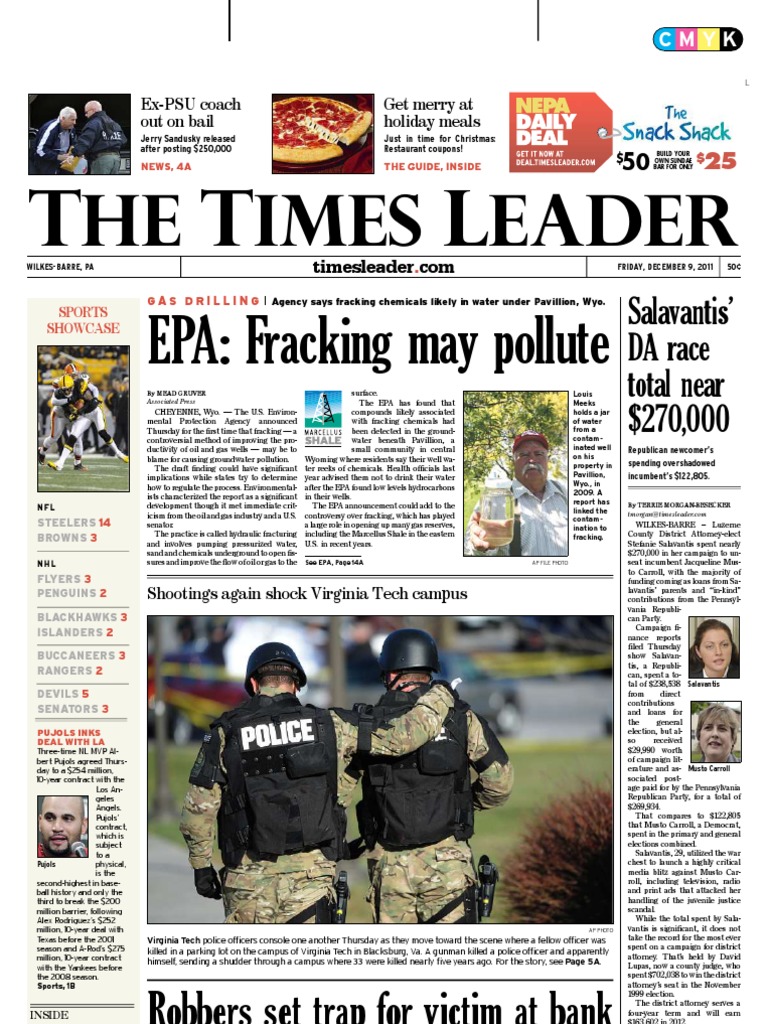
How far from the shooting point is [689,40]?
552cm

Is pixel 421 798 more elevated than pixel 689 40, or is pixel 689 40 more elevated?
pixel 689 40

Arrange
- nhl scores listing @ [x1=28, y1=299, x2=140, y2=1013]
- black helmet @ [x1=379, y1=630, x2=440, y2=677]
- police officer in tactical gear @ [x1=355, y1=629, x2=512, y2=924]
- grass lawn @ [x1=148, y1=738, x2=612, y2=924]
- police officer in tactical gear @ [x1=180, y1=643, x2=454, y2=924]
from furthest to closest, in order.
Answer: grass lawn @ [x1=148, y1=738, x2=612, y2=924] < nhl scores listing @ [x1=28, y1=299, x2=140, y2=1013] < black helmet @ [x1=379, y1=630, x2=440, y2=677] < police officer in tactical gear @ [x1=355, y1=629, x2=512, y2=924] < police officer in tactical gear @ [x1=180, y1=643, x2=454, y2=924]

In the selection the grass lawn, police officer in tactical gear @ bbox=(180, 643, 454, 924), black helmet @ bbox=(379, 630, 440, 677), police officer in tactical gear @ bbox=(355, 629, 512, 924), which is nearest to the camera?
police officer in tactical gear @ bbox=(180, 643, 454, 924)

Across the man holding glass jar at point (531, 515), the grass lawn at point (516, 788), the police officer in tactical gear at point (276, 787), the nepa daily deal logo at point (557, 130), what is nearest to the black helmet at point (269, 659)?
the police officer in tactical gear at point (276, 787)

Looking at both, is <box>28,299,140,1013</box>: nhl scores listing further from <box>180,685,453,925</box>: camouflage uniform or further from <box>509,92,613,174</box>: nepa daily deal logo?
<box>509,92,613,174</box>: nepa daily deal logo

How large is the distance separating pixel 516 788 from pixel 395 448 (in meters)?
5.83

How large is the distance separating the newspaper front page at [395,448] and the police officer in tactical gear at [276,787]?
6.9 inches

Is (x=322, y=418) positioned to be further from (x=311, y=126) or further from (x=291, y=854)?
(x=291, y=854)

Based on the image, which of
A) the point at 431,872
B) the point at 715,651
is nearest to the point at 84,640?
the point at 431,872

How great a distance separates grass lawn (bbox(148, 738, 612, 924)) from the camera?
6254 mm

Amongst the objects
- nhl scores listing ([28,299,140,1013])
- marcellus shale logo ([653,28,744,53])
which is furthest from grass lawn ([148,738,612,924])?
marcellus shale logo ([653,28,744,53])

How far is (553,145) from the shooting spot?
5.50 m

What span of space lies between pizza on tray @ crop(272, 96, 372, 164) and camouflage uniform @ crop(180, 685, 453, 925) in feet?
8.12

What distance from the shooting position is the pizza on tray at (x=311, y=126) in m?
5.49
